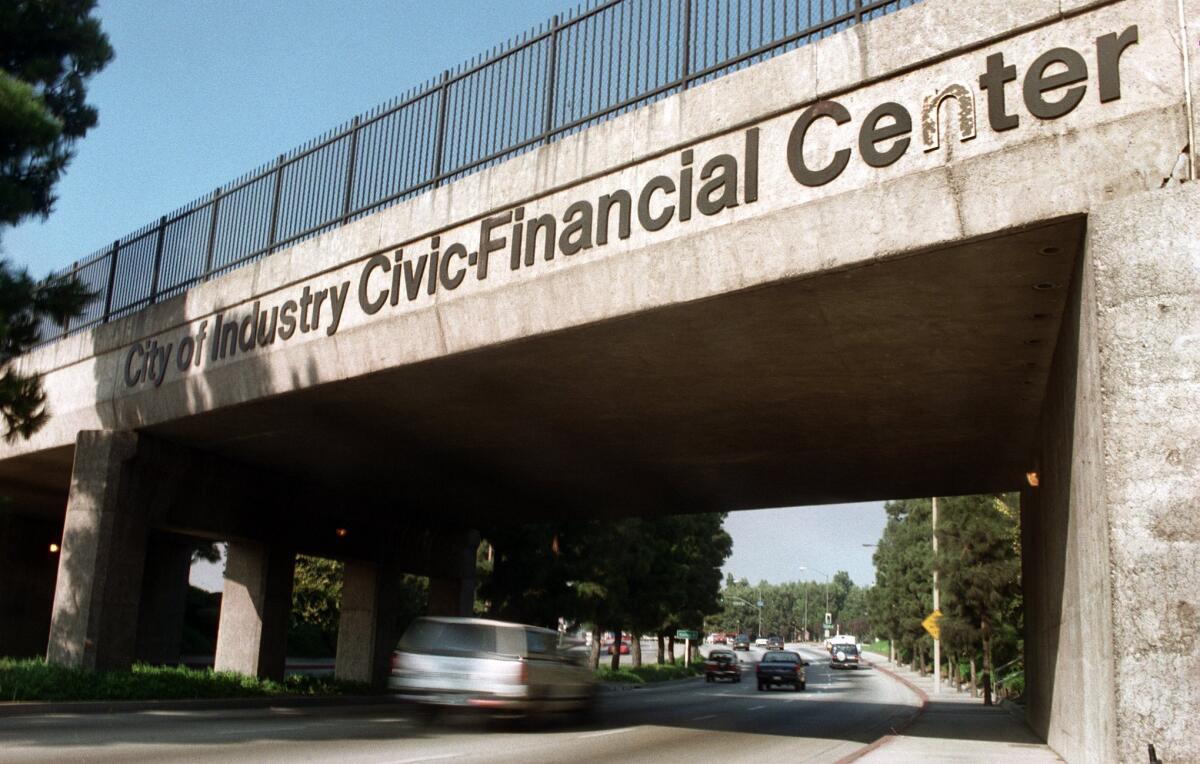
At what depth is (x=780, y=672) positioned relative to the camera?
4053cm

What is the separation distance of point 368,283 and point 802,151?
6.83 m

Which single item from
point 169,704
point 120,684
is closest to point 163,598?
point 169,704

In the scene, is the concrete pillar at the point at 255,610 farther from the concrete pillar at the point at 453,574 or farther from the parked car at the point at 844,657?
the parked car at the point at 844,657

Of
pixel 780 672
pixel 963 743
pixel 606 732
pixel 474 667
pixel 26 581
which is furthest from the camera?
pixel 780 672

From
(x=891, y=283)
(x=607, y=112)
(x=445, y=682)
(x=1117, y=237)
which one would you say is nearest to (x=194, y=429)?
(x=445, y=682)

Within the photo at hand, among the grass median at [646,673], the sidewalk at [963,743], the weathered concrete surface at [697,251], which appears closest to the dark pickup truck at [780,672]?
the grass median at [646,673]

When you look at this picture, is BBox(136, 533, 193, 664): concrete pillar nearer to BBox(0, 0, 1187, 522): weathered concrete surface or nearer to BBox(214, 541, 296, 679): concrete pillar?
BBox(214, 541, 296, 679): concrete pillar

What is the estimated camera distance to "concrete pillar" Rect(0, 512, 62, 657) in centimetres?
3019

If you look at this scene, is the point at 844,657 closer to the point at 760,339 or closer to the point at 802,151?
the point at 760,339

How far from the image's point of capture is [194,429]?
60.8 ft

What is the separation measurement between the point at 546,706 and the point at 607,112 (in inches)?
355

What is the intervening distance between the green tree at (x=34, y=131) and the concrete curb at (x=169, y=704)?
14.2 feet

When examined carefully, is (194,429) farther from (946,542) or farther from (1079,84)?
(946,542)

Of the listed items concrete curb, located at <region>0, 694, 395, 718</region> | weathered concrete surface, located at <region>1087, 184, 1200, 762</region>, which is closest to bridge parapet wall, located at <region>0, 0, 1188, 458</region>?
weathered concrete surface, located at <region>1087, 184, 1200, 762</region>
